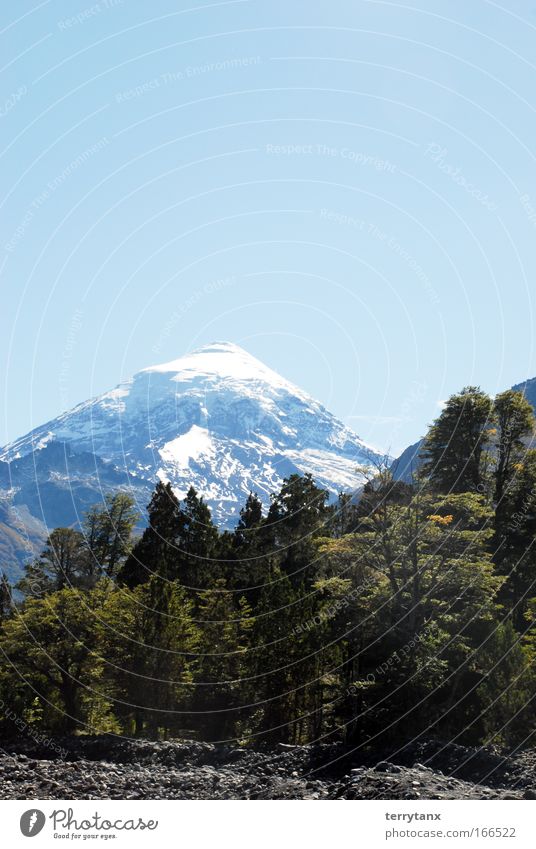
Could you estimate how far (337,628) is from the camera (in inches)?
2510

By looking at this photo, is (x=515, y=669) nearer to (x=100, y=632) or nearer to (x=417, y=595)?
(x=417, y=595)

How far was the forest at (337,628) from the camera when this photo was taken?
56.7 meters

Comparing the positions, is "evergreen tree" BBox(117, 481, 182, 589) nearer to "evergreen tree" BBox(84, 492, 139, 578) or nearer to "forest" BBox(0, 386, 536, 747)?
"forest" BBox(0, 386, 536, 747)

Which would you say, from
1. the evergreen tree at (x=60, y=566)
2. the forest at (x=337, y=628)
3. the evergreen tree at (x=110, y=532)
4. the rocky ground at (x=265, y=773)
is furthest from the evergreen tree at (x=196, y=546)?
the rocky ground at (x=265, y=773)

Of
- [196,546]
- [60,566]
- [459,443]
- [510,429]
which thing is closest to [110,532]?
[60,566]

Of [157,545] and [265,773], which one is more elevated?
[157,545]

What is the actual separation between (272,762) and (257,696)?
1420cm

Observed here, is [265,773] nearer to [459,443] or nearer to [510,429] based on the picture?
[459,443]

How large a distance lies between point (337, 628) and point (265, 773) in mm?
12832

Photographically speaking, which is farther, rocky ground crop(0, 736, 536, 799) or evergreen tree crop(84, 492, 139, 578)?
evergreen tree crop(84, 492, 139, 578)

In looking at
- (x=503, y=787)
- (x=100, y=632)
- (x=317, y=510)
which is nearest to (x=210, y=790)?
(x=503, y=787)

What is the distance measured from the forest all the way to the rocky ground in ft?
12.5

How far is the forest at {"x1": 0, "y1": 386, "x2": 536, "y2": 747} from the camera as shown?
5672 centimetres

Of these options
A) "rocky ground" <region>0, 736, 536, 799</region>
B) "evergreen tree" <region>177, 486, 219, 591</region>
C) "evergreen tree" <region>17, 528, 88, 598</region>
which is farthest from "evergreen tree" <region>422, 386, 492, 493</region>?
"evergreen tree" <region>17, 528, 88, 598</region>
